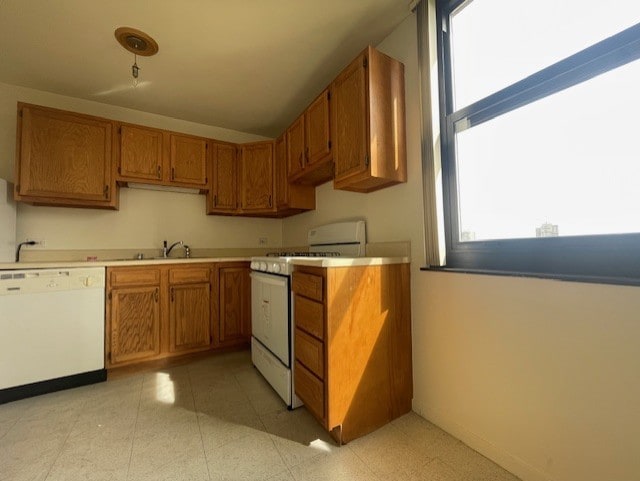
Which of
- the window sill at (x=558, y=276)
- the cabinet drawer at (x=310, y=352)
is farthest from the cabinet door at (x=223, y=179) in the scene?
the window sill at (x=558, y=276)

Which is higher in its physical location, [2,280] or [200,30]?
[200,30]

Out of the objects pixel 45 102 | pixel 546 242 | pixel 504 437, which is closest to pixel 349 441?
pixel 504 437

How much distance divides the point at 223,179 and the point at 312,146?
1308mm

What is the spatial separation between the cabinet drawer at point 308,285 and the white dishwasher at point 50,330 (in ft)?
5.53

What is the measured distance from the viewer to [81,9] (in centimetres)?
162

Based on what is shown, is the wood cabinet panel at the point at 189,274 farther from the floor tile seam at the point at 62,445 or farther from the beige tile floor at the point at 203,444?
the floor tile seam at the point at 62,445

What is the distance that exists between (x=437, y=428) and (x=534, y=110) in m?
1.73

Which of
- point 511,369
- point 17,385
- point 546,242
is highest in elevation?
point 546,242

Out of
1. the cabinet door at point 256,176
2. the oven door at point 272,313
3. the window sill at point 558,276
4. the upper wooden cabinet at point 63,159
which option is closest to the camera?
the window sill at point 558,276

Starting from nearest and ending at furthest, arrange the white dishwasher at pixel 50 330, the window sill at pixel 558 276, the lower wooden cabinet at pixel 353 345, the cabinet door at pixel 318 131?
1. the window sill at pixel 558 276
2. the lower wooden cabinet at pixel 353 345
3. the white dishwasher at pixel 50 330
4. the cabinet door at pixel 318 131

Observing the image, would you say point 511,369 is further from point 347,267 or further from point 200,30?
point 200,30

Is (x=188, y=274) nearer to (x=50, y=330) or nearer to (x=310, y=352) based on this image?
(x=50, y=330)

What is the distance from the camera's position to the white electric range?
66.4 inches

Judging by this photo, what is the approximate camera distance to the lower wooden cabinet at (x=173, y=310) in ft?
7.16
